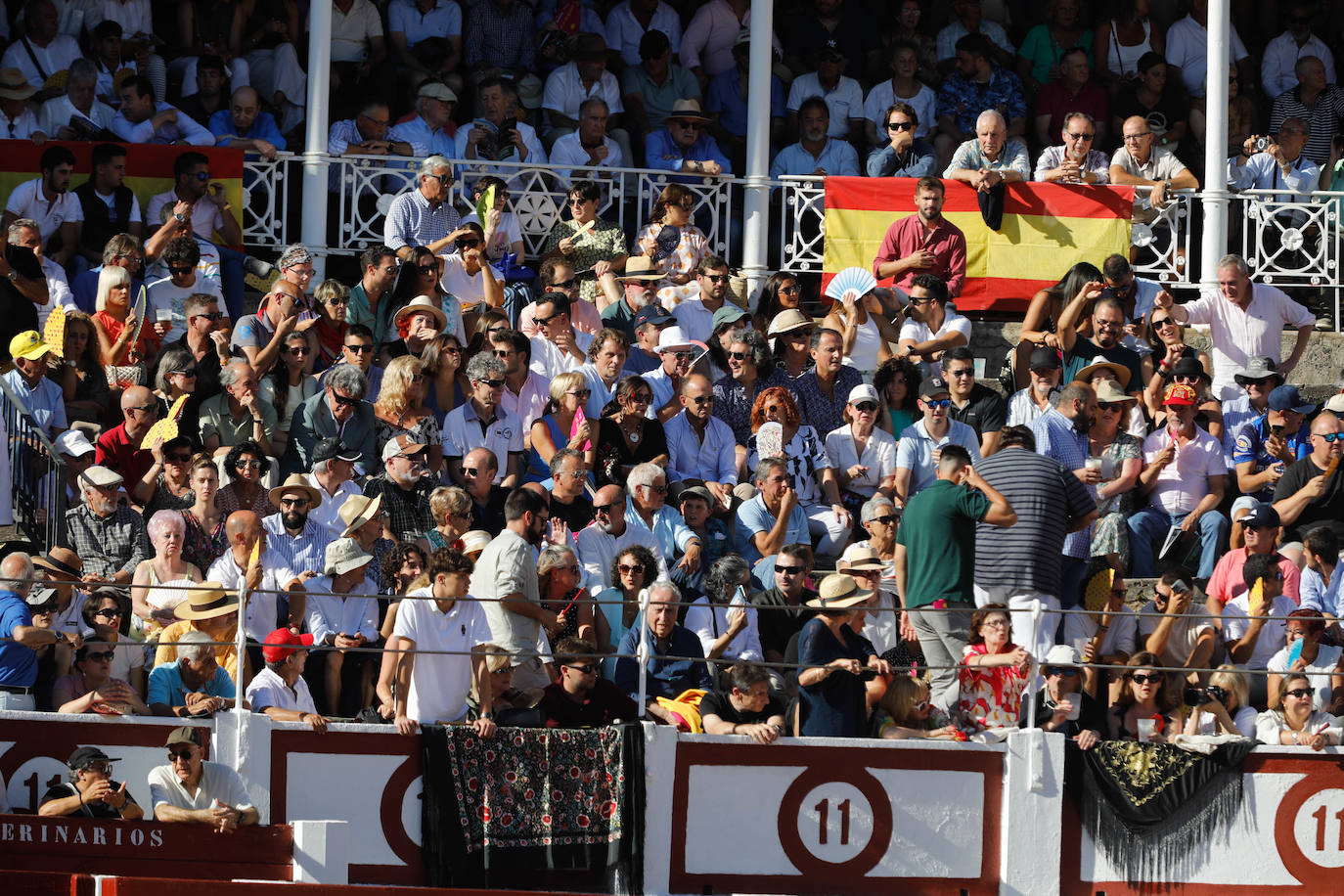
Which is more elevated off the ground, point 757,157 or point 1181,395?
point 757,157

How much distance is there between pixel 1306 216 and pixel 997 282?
8.87 ft

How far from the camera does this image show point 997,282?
18.1 m

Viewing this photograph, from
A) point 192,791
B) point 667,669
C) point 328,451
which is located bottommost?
point 192,791

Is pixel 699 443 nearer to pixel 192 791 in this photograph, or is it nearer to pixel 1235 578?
pixel 1235 578

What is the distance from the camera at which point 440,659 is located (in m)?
12.6

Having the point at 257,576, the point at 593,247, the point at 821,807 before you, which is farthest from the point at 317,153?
the point at 821,807

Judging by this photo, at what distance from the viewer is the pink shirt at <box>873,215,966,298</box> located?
17.5 m

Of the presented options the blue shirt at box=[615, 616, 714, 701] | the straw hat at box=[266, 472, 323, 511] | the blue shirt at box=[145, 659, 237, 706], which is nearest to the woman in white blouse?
the blue shirt at box=[615, 616, 714, 701]

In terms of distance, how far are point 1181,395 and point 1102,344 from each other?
99 centimetres

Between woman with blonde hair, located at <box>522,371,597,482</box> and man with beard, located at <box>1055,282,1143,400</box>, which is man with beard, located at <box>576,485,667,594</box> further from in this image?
man with beard, located at <box>1055,282,1143,400</box>

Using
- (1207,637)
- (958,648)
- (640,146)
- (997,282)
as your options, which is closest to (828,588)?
(958,648)

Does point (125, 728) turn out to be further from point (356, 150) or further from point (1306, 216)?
point (1306, 216)

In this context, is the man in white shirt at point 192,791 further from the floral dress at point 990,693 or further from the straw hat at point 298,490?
the floral dress at point 990,693

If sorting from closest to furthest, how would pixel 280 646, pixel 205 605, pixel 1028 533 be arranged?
pixel 280 646 → pixel 205 605 → pixel 1028 533
